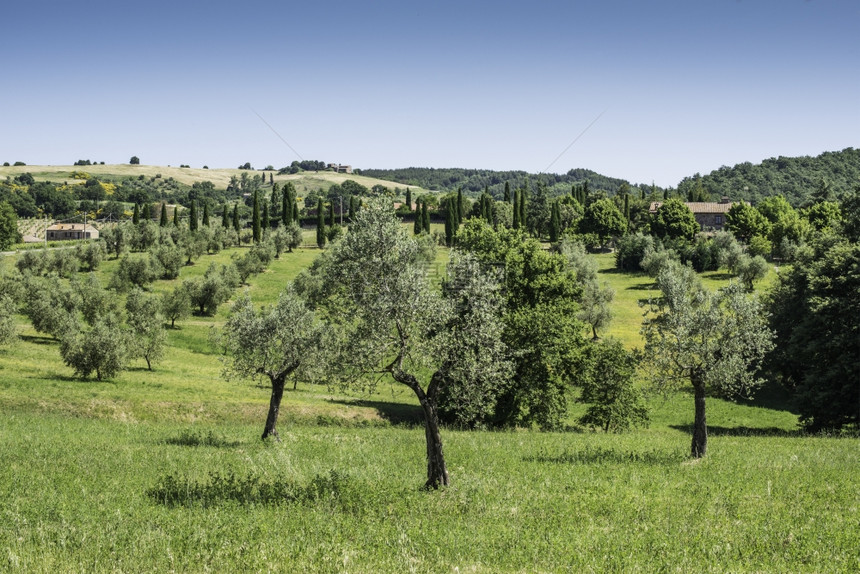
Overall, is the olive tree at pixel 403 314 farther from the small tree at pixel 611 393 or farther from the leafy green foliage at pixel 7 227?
the leafy green foliage at pixel 7 227

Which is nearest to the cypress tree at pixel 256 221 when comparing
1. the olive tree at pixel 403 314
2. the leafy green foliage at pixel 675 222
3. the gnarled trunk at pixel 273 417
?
the leafy green foliage at pixel 675 222

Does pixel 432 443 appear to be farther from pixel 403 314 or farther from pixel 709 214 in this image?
pixel 709 214

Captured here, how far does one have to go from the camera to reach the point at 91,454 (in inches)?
895

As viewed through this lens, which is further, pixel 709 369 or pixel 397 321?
pixel 709 369

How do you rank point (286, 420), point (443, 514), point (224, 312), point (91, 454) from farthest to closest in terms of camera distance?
point (224, 312) → point (286, 420) → point (91, 454) → point (443, 514)

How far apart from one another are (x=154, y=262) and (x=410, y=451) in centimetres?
8095

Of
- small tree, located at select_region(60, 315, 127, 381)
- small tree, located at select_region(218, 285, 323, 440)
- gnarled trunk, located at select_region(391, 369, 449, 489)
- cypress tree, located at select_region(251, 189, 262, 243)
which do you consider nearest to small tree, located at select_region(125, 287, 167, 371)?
small tree, located at select_region(60, 315, 127, 381)

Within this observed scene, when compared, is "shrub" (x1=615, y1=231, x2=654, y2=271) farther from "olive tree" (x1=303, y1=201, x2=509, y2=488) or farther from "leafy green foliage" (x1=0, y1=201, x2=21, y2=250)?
"leafy green foliage" (x1=0, y1=201, x2=21, y2=250)

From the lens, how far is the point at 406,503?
1631 cm

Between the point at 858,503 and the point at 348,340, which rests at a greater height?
the point at 348,340

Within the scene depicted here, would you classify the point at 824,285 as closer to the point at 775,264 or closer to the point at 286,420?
the point at 286,420

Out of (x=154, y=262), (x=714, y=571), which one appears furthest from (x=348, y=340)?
(x=154, y=262)

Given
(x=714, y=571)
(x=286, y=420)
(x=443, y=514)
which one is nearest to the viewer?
(x=714, y=571)

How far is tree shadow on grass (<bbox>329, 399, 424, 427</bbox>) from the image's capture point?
4264cm
